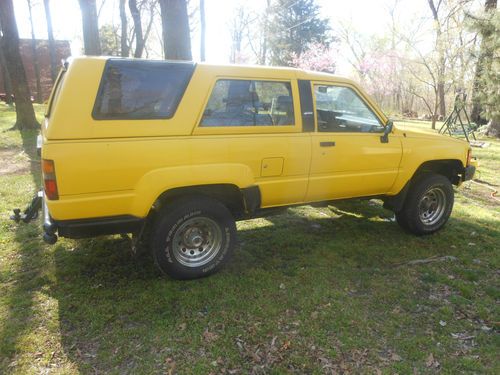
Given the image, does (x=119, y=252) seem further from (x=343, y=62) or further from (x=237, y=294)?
(x=343, y=62)

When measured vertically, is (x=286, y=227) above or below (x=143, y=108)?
below

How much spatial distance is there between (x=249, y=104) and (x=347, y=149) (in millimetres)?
1223

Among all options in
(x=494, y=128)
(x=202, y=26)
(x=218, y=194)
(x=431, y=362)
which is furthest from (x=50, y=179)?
(x=494, y=128)

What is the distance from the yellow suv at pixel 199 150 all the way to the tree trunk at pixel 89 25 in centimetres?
721

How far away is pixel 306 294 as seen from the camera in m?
3.76

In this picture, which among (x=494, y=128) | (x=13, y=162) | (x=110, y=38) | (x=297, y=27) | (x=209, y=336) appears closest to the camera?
(x=209, y=336)

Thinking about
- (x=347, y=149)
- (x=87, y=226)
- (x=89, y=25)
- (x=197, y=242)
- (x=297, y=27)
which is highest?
(x=297, y=27)

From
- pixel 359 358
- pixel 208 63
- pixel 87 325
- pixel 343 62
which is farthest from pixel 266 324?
pixel 343 62

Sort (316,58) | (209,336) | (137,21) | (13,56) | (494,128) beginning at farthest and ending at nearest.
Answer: (316,58)
(137,21)
(494,128)
(13,56)
(209,336)

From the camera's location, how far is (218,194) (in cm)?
400

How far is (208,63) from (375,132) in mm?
2075

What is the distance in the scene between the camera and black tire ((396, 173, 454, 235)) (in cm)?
508

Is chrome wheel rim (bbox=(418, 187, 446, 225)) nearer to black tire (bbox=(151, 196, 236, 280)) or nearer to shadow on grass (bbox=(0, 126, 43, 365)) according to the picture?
black tire (bbox=(151, 196, 236, 280))

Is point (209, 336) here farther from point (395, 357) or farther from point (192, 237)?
point (395, 357)
